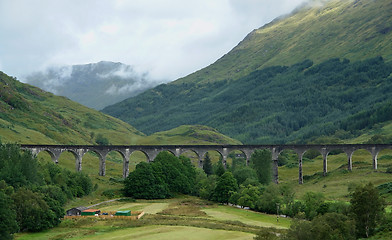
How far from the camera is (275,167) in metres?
138

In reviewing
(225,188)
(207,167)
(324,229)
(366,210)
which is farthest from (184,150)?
(324,229)

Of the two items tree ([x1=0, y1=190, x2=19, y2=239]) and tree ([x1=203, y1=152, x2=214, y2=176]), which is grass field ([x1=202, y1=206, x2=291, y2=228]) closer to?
tree ([x1=0, y1=190, x2=19, y2=239])

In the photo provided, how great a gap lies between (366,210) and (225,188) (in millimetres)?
48505

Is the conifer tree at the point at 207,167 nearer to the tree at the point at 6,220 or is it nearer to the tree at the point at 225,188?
the tree at the point at 225,188

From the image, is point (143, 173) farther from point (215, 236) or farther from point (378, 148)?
point (378, 148)

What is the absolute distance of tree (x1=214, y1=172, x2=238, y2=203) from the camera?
109 metres

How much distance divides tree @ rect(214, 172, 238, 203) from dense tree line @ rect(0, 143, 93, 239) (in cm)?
2902

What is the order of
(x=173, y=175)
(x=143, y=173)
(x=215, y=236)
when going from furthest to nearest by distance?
(x=173, y=175)
(x=143, y=173)
(x=215, y=236)

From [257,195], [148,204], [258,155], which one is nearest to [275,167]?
[258,155]

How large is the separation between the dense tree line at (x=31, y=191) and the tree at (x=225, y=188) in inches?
1142

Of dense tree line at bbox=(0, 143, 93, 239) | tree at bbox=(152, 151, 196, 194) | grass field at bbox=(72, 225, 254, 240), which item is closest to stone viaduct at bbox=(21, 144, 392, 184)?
tree at bbox=(152, 151, 196, 194)

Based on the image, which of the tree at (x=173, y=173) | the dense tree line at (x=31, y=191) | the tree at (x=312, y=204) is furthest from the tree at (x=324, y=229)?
the tree at (x=173, y=173)

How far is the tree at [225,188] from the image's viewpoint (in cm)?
10862

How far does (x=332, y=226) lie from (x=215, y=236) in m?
15.2
